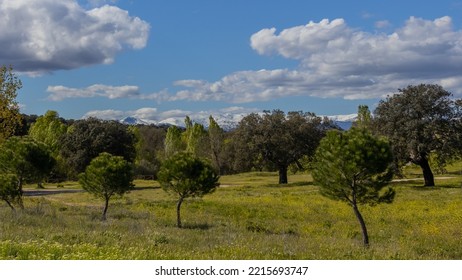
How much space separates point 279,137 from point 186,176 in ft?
110

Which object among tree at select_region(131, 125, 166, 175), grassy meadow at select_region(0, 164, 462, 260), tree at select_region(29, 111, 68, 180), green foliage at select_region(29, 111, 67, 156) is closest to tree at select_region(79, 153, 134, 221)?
grassy meadow at select_region(0, 164, 462, 260)

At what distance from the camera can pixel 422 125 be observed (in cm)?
5050

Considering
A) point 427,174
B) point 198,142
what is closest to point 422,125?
point 427,174

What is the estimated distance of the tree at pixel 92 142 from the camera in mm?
70812

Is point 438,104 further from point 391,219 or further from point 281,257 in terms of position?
point 281,257

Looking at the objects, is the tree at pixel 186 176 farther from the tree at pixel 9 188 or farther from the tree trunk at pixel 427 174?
the tree trunk at pixel 427 174

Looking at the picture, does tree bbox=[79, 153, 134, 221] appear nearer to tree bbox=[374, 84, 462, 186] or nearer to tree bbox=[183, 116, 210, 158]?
tree bbox=[374, 84, 462, 186]

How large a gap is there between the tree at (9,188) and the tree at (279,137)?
36.1 meters

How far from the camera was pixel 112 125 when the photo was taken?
75.3 metres

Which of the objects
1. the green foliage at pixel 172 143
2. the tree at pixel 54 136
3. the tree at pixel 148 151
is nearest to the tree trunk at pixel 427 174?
the tree at pixel 148 151

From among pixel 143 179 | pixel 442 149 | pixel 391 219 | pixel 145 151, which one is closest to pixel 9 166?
pixel 391 219

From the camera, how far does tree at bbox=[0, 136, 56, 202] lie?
101ft

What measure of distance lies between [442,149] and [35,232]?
45.1m

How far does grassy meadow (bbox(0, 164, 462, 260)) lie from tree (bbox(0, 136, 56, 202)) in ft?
7.40
